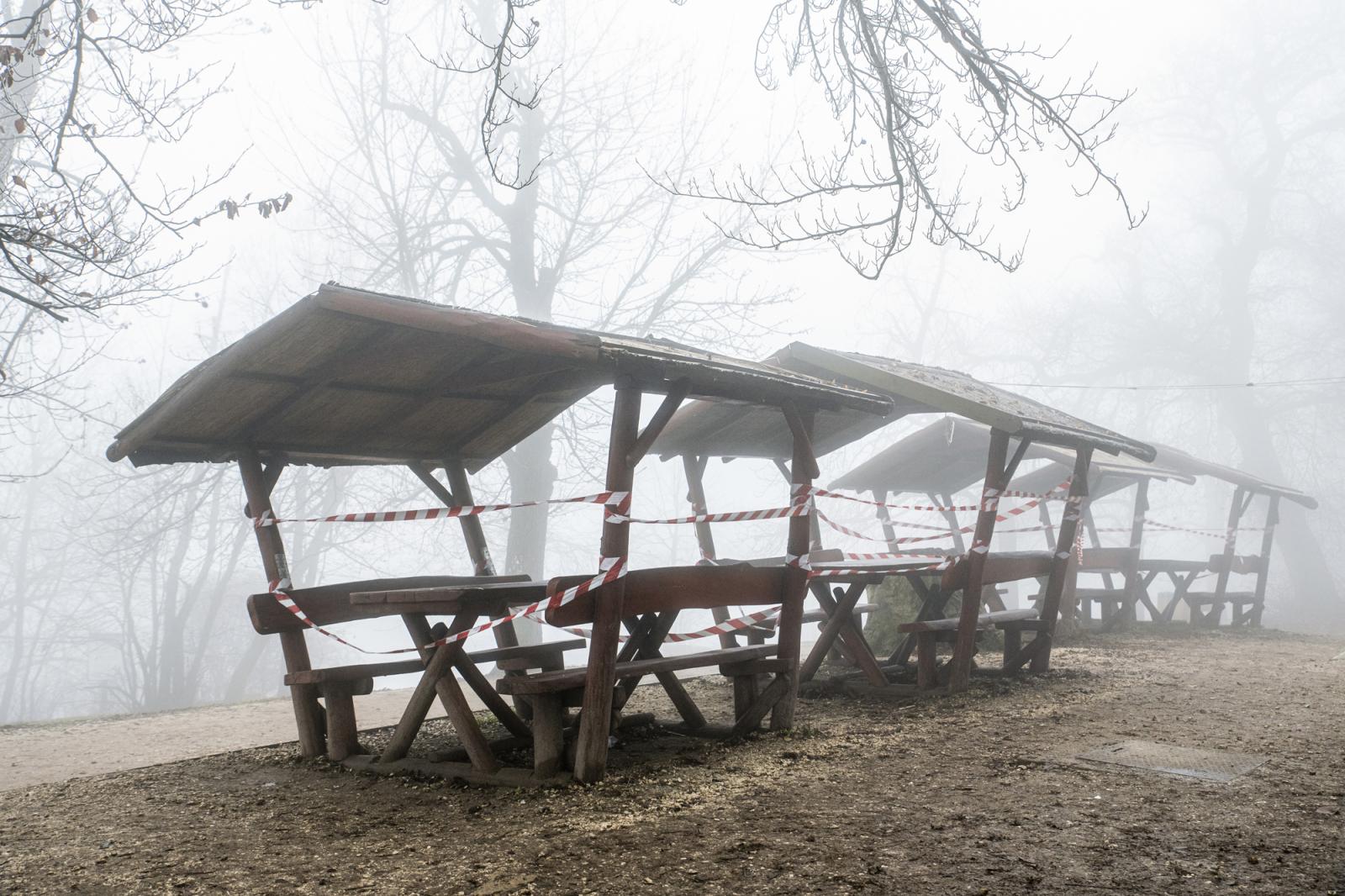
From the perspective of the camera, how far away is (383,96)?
21.2 meters

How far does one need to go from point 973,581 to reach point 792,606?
7.55 ft

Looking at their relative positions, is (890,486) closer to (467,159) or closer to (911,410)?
(911,410)

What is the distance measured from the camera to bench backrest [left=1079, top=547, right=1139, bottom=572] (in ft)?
50.7

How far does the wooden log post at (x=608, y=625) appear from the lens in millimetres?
5254

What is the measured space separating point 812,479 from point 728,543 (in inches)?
1533

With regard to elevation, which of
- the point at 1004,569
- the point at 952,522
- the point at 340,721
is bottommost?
the point at 340,721

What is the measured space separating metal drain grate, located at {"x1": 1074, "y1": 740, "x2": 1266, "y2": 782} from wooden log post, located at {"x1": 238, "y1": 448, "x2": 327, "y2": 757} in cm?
443

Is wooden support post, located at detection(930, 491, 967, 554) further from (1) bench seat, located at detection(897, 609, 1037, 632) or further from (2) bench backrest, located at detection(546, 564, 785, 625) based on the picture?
(2) bench backrest, located at detection(546, 564, 785, 625)

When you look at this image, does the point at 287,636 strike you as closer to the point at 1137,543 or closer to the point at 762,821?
the point at 762,821

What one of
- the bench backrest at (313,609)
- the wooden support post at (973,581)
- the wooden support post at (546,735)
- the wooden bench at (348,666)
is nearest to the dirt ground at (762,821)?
the wooden support post at (546,735)

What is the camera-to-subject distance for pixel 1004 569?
914cm

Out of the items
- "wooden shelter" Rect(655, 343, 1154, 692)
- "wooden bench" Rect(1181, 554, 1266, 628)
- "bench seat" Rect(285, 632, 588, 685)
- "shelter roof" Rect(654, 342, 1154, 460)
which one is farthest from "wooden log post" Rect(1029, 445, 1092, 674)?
"wooden bench" Rect(1181, 554, 1266, 628)

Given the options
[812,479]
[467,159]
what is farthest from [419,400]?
[467,159]

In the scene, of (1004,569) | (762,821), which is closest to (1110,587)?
(1004,569)
